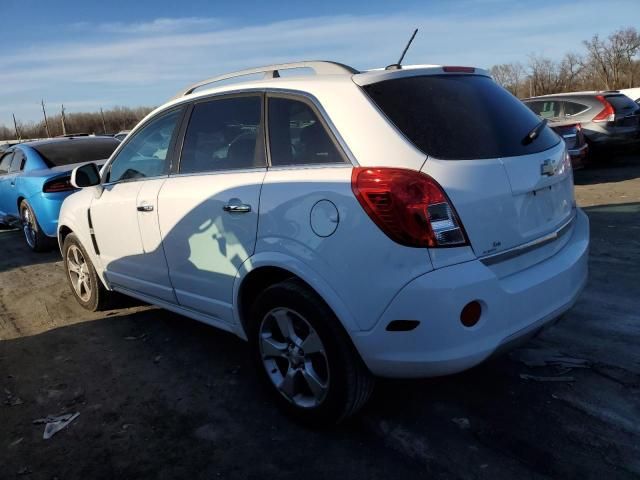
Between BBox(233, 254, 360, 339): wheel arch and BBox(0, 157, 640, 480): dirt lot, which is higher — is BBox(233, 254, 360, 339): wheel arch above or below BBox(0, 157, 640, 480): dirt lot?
above

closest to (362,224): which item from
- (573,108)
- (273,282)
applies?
(273,282)

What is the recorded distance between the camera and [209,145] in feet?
11.1

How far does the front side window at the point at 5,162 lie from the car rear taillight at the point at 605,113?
35.9 feet

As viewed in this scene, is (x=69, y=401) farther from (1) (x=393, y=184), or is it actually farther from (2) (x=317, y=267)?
(1) (x=393, y=184)

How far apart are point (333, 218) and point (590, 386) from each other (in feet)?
5.92

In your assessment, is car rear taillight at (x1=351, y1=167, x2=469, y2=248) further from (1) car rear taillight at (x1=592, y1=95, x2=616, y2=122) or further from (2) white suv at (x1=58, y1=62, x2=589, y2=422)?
(1) car rear taillight at (x1=592, y1=95, x2=616, y2=122)

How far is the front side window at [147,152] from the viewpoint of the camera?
12.3ft

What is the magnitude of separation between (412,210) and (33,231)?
6.84m

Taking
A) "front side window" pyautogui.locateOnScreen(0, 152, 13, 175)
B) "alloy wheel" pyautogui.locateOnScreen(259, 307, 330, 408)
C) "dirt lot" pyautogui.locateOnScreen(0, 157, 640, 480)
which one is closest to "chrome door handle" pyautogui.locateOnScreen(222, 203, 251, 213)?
"alloy wheel" pyautogui.locateOnScreen(259, 307, 330, 408)

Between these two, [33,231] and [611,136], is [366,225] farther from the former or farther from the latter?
[611,136]

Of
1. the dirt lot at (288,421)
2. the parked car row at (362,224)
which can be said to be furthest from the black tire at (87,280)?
the parked car row at (362,224)

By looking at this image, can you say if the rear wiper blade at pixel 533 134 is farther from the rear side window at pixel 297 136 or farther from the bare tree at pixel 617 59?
the bare tree at pixel 617 59

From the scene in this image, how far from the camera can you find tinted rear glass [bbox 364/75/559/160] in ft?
8.14

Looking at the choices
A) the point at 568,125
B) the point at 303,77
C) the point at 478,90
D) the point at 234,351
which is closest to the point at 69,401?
the point at 234,351
